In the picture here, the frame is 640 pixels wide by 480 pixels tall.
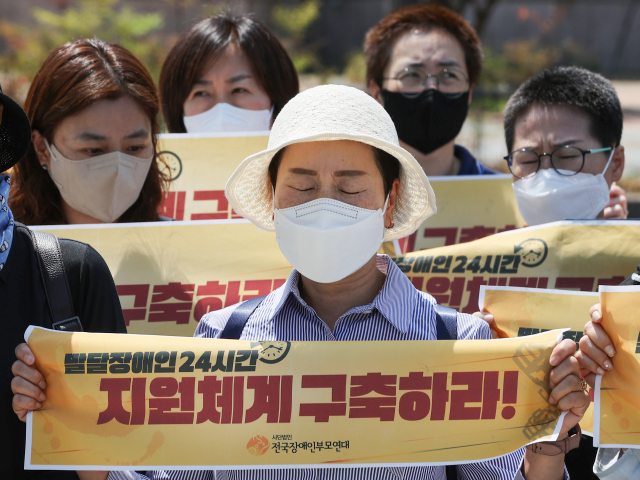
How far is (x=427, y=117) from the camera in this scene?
14.5 feet

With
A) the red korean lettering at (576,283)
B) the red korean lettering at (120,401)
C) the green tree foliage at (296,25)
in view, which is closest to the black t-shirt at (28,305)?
the red korean lettering at (120,401)

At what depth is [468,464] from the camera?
8.11ft

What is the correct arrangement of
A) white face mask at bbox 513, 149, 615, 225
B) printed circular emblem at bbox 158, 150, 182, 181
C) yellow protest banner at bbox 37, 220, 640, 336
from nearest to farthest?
yellow protest banner at bbox 37, 220, 640, 336
white face mask at bbox 513, 149, 615, 225
printed circular emblem at bbox 158, 150, 182, 181

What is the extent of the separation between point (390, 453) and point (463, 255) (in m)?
1.52

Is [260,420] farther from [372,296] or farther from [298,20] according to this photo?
[298,20]

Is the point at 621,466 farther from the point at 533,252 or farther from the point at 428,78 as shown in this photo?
the point at 428,78

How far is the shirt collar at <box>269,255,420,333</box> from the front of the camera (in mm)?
2461

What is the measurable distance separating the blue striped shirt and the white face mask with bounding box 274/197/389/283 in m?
0.14

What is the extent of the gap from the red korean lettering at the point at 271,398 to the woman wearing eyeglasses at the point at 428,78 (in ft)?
8.11

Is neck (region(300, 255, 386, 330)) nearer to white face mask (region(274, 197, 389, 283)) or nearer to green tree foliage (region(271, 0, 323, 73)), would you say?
white face mask (region(274, 197, 389, 283))

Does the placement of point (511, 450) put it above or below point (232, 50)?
below

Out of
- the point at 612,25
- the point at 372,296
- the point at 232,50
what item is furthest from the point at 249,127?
the point at 612,25

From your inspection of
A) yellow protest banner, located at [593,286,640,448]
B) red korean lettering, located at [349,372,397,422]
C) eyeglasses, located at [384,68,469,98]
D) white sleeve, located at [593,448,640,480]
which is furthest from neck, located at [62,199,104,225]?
white sleeve, located at [593,448,640,480]

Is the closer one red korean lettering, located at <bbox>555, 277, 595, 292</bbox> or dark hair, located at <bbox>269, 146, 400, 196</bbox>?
dark hair, located at <bbox>269, 146, 400, 196</bbox>
